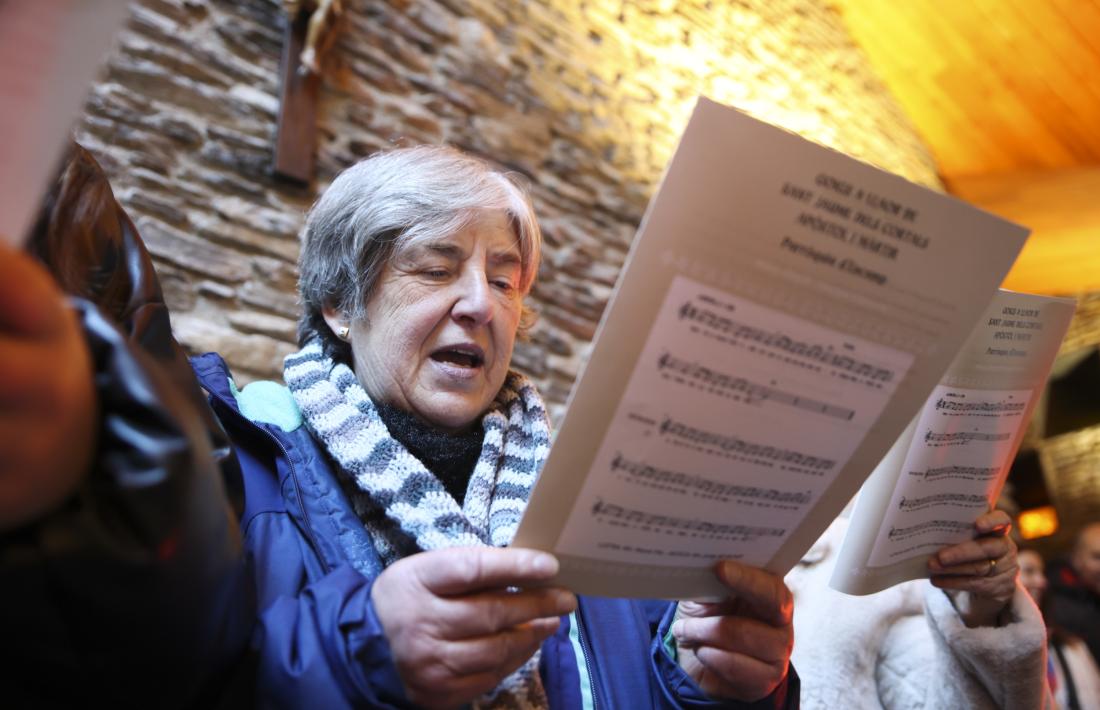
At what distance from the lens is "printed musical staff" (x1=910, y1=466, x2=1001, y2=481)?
98cm

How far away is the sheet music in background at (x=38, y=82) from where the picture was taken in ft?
1.29

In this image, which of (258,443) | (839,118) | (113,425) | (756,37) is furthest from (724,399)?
(839,118)

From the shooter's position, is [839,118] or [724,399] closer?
Answer: [724,399]

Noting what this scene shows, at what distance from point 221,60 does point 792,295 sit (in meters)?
1.90

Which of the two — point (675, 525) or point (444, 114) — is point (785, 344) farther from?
point (444, 114)

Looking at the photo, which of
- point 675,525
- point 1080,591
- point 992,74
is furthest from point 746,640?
point 992,74

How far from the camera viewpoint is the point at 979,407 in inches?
38.1

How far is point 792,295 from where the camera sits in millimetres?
646

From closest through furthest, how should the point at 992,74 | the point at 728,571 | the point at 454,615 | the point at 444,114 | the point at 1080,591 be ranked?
1. the point at 454,615
2. the point at 728,571
3. the point at 444,114
4. the point at 1080,591
5. the point at 992,74

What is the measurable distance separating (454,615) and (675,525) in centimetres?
22

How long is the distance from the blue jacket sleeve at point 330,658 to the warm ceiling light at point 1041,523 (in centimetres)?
558

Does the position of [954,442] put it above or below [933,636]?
above

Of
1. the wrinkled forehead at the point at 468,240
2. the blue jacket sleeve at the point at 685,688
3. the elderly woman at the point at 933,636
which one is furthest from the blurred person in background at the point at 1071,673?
the wrinkled forehead at the point at 468,240

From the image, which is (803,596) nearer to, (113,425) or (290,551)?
(290,551)
